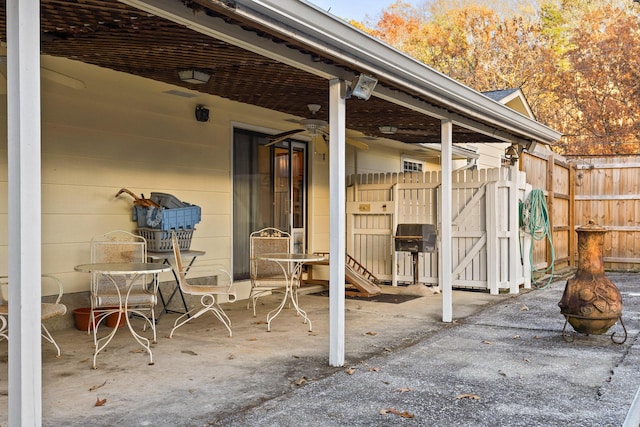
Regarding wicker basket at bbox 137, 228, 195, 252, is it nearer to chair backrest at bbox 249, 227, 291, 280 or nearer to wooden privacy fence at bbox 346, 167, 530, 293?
chair backrest at bbox 249, 227, 291, 280

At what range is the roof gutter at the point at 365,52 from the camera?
308 cm

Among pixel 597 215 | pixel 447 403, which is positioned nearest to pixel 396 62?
pixel 447 403

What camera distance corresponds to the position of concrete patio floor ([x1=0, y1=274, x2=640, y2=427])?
121 inches

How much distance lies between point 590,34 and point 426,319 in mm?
15718

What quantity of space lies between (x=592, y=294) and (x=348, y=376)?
2.28 m

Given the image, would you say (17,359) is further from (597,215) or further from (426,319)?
(597,215)

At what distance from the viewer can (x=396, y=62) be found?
13.9 feet

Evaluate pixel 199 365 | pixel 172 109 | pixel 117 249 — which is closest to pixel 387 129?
pixel 172 109

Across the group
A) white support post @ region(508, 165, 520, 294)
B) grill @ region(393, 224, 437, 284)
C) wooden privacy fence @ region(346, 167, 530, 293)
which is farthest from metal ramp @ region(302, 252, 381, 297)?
→ white support post @ region(508, 165, 520, 294)

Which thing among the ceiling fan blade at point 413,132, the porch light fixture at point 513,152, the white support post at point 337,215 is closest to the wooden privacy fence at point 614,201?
the porch light fixture at point 513,152

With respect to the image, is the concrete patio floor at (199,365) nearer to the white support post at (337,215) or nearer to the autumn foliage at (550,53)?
the white support post at (337,215)

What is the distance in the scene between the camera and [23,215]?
224 cm

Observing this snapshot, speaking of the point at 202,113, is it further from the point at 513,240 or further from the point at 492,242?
the point at 513,240

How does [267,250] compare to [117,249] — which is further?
[267,250]
